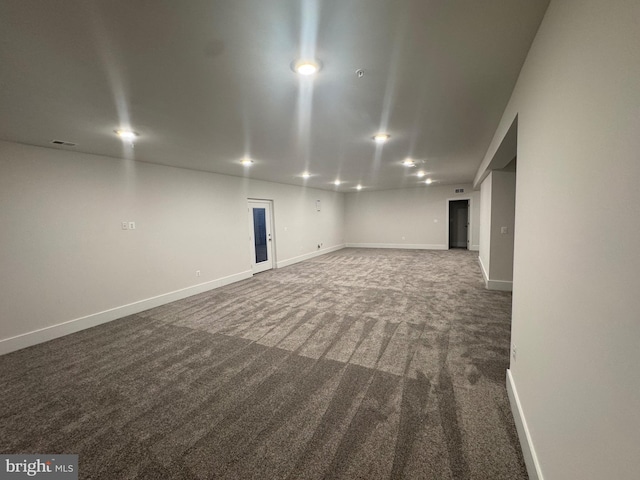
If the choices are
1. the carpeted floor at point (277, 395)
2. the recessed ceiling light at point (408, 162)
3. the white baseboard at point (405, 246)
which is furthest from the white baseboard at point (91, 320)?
the white baseboard at point (405, 246)

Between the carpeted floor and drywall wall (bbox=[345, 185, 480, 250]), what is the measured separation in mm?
6088

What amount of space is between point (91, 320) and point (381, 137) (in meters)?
4.88

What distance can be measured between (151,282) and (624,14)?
18.3 feet

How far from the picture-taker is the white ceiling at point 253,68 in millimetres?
1294

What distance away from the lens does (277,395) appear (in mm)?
2195

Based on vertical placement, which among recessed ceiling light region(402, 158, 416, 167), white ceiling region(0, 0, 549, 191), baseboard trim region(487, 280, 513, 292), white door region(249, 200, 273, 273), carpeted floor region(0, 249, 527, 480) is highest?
recessed ceiling light region(402, 158, 416, 167)

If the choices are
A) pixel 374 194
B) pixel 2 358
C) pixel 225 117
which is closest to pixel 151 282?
pixel 2 358

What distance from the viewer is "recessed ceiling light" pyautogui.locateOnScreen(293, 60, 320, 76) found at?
1.71 meters

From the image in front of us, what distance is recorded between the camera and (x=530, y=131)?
1653 mm

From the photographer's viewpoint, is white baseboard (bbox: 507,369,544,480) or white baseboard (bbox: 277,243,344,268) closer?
white baseboard (bbox: 507,369,544,480)

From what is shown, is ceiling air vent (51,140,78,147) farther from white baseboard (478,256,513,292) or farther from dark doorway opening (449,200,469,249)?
dark doorway opening (449,200,469,249)

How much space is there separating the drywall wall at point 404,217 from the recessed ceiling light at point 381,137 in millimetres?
7063

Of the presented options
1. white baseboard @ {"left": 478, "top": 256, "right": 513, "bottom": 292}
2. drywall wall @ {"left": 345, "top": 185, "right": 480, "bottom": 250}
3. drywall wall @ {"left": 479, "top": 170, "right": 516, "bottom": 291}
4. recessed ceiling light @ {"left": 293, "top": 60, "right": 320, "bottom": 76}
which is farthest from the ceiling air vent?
drywall wall @ {"left": 345, "top": 185, "right": 480, "bottom": 250}

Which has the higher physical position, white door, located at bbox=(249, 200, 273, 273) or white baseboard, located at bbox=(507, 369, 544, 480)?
white door, located at bbox=(249, 200, 273, 273)
